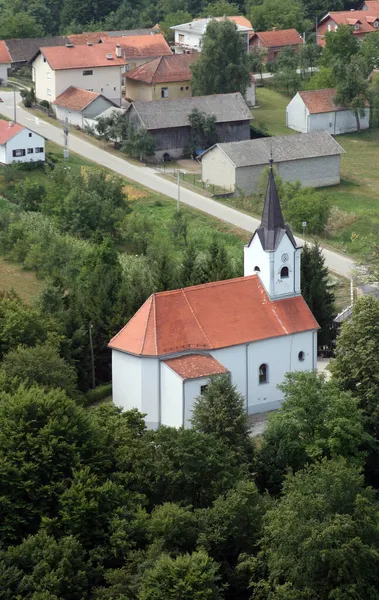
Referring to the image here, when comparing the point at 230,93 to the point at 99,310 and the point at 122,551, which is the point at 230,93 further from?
the point at 122,551

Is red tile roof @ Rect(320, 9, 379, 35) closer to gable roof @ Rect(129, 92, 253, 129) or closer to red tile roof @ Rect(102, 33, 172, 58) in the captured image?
red tile roof @ Rect(102, 33, 172, 58)

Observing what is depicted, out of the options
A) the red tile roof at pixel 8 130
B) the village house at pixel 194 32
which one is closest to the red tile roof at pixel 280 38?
the village house at pixel 194 32

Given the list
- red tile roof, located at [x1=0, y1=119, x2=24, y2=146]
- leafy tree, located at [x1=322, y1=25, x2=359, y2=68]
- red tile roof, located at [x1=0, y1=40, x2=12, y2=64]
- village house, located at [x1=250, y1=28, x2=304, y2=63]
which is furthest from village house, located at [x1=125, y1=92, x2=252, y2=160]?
village house, located at [x1=250, y1=28, x2=304, y2=63]

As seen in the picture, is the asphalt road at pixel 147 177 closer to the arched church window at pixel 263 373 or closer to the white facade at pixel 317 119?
the white facade at pixel 317 119

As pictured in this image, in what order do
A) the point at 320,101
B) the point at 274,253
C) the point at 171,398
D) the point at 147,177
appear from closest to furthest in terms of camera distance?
the point at 171,398, the point at 274,253, the point at 147,177, the point at 320,101

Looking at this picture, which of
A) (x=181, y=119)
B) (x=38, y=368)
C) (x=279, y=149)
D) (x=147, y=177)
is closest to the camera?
(x=38, y=368)

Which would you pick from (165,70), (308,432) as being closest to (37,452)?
(308,432)

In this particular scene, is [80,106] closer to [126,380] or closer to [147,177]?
[147,177]
